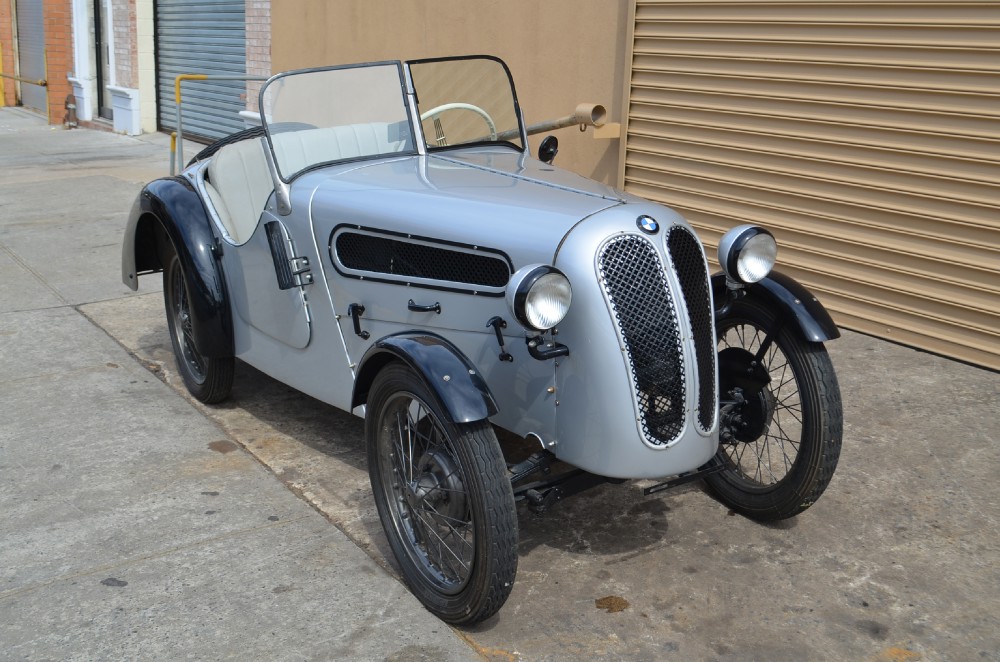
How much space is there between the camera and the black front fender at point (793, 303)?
372 centimetres

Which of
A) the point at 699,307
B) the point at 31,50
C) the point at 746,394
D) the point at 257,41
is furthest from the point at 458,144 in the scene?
the point at 31,50

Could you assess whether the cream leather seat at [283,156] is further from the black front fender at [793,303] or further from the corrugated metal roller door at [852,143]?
the corrugated metal roller door at [852,143]

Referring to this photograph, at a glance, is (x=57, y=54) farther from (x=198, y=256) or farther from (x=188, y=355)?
(x=198, y=256)

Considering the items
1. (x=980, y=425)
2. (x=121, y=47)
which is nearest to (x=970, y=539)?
(x=980, y=425)

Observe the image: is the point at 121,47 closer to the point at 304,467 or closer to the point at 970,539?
the point at 304,467

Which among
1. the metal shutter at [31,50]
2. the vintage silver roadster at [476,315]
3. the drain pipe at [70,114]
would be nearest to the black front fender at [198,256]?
the vintage silver roadster at [476,315]

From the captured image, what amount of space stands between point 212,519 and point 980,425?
344 centimetres

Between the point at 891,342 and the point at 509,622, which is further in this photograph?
the point at 891,342

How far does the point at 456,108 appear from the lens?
457 centimetres

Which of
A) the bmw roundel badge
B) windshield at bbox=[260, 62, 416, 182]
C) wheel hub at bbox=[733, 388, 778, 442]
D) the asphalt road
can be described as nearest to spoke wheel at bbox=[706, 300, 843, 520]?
wheel hub at bbox=[733, 388, 778, 442]

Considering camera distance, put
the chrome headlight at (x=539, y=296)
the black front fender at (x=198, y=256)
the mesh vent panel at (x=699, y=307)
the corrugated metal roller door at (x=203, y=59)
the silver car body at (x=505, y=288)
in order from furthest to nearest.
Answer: the corrugated metal roller door at (x=203, y=59), the black front fender at (x=198, y=256), the mesh vent panel at (x=699, y=307), the silver car body at (x=505, y=288), the chrome headlight at (x=539, y=296)

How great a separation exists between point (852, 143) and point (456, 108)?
267 cm

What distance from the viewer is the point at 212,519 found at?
12.8 ft

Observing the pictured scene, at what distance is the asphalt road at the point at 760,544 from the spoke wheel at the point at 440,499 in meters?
0.18
